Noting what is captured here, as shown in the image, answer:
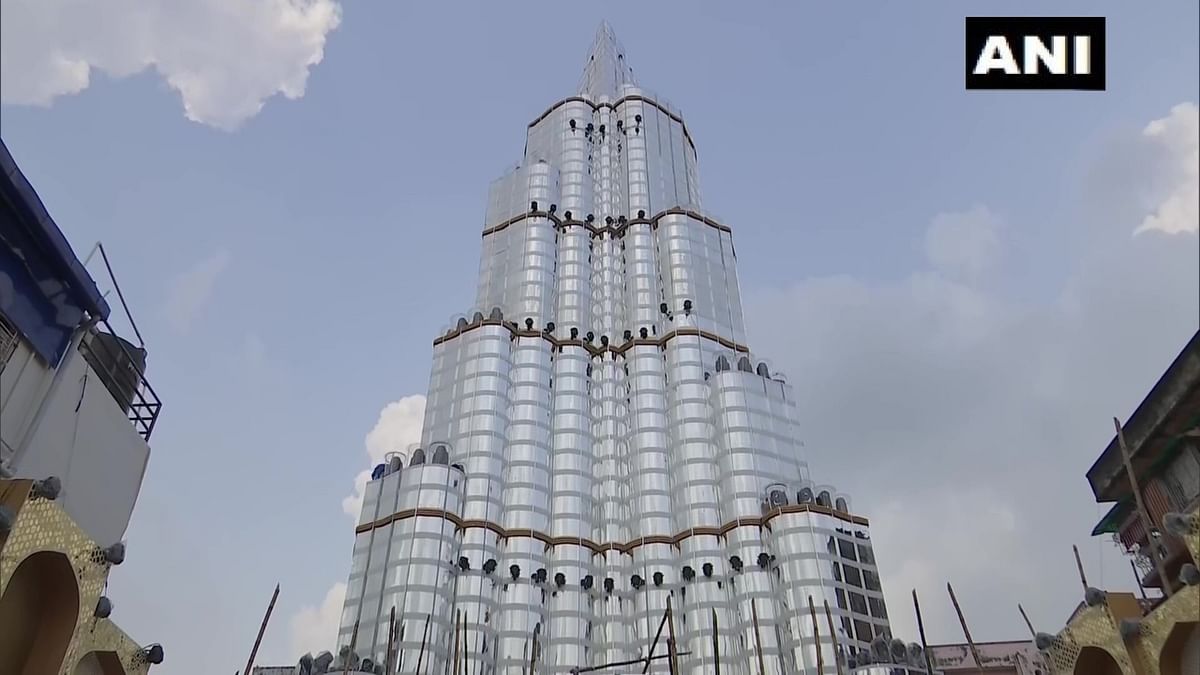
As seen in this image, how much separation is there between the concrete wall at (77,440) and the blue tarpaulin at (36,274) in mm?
450

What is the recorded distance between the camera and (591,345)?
5491 cm

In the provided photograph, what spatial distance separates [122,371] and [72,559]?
568cm

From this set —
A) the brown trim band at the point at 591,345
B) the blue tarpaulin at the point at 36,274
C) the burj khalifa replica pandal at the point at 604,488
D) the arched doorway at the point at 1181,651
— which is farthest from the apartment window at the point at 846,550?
the blue tarpaulin at the point at 36,274

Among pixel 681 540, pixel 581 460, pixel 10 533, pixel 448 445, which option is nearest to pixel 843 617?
pixel 681 540

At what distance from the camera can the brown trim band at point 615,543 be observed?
40094 mm

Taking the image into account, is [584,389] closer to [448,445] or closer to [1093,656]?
[448,445]

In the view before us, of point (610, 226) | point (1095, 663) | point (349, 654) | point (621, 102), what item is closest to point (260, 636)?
point (349, 654)

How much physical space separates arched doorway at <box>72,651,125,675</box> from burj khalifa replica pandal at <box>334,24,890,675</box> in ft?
47.5

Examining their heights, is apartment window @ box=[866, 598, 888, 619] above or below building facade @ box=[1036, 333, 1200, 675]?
above

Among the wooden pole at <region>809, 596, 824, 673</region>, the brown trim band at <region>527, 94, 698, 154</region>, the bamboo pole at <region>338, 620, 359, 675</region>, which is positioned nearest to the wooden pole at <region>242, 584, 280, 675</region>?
the bamboo pole at <region>338, 620, 359, 675</region>

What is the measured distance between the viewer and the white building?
14516mm

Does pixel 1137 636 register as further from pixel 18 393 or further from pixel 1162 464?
pixel 18 393

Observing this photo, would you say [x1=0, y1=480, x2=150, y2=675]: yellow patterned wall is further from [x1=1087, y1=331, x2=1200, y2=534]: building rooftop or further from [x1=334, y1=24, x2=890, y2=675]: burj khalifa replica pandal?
[x1=1087, y1=331, x2=1200, y2=534]: building rooftop

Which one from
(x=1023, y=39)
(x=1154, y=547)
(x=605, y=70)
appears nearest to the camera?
(x=1023, y=39)
